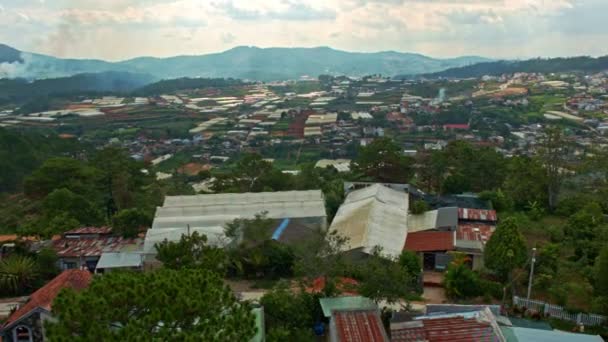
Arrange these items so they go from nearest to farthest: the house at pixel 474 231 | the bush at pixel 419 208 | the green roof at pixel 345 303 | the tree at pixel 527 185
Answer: the green roof at pixel 345 303 → the house at pixel 474 231 → the bush at pixel 419 208 → the tree at pixel 527 185

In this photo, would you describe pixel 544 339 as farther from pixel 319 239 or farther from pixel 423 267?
pixel 423 267

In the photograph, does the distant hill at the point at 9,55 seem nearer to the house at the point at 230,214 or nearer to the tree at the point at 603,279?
the house at the point at 230,214

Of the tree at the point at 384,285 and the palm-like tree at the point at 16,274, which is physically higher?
Result: the tree at the point at 384,285

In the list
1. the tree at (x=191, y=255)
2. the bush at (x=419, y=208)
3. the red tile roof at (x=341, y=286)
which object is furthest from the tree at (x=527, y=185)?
the tree at (x=191, y=255)

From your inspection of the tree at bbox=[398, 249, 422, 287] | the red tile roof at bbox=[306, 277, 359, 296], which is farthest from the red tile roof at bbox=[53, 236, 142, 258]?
the tree at bbox=[398, 249, 422, 287]

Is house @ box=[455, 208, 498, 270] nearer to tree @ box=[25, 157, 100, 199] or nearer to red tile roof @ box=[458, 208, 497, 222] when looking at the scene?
red tile roof @ box=[458, 208, 497, 222]

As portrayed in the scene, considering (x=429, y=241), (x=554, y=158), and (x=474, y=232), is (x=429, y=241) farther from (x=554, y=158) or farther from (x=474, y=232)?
(x=554, y=158)

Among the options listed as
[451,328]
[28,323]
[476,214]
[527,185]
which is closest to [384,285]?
[451,328]
